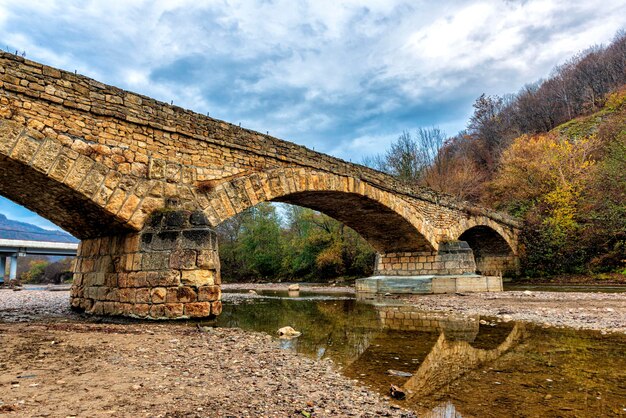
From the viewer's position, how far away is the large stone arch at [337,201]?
8820 millimetres

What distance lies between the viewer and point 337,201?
13570mm

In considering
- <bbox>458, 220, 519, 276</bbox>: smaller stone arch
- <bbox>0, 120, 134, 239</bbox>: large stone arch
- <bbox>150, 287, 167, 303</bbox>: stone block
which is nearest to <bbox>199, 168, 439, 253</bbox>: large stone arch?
<bbox>150, 287, 167, 303</bbox>: stone block

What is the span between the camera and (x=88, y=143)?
271 inches

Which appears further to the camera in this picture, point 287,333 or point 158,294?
point 158,294

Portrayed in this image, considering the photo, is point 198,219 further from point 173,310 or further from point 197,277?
point 173,310

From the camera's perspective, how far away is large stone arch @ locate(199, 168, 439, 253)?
28.9 ft

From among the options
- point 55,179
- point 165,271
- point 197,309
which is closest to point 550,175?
point 197,309

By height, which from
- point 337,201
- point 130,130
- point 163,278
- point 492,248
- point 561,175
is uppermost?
point 561,175

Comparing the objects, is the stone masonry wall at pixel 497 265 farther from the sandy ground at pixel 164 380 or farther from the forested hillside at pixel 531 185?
the sandy ground at pixel 164 380

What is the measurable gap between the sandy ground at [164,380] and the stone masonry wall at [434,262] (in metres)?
13.1

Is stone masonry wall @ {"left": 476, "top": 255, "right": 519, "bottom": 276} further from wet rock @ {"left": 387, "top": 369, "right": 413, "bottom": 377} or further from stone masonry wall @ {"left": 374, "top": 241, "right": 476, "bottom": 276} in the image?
wet rock @ {"left": 387, "top": 369, "right": 413, "bottom": 377}

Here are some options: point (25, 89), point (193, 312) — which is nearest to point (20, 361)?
point (193, 312)

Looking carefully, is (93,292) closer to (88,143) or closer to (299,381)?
(88,143)

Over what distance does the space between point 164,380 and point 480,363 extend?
3.19m
